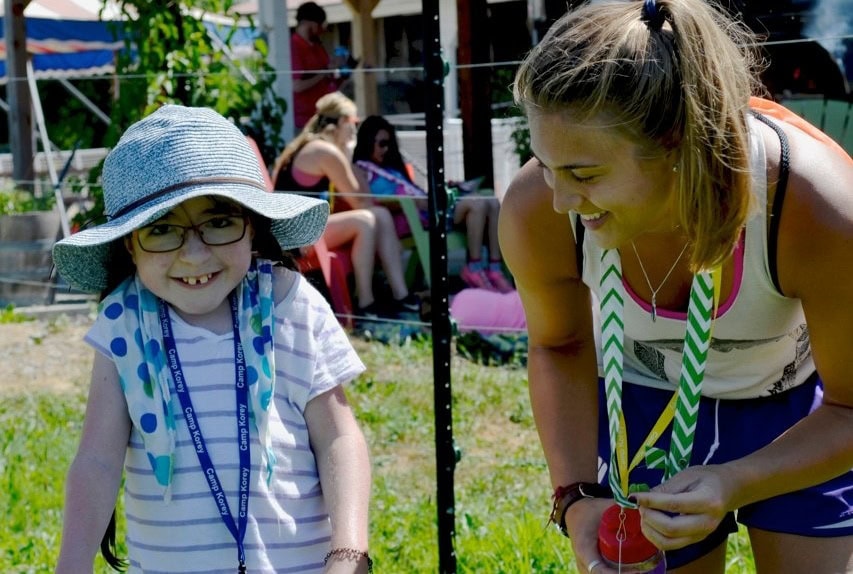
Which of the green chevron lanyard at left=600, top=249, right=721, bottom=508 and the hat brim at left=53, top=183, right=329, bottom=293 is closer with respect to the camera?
the green chevron lanyard at left=600, top=249, right=721, bottom=508

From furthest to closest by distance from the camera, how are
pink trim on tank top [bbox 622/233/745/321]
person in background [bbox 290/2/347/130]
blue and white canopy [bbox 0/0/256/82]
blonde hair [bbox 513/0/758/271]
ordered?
blue and white canopy [bbox 0/0/256/82] → person in background [bbox 290/2/347/130] → pink trim on tank top [bbox 622/233/745/321] → blonde hair [bbox 513/0/758/271]

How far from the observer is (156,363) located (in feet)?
6.91

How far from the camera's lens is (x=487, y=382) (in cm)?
544

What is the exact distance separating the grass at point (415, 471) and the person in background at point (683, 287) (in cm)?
108

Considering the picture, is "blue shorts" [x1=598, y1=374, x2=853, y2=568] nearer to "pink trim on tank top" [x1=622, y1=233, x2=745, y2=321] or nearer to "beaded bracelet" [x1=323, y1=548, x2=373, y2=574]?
"pink trim on tank top" [x1=622, y1=233, x2=745, y2=321]

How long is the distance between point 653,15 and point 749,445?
2.77ft

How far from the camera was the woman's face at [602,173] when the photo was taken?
5.74 feet

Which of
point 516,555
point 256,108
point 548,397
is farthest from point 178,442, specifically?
point 256,108

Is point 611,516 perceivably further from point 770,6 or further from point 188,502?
point 770,6

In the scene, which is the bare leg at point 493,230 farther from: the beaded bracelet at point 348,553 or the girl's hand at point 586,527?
the beaded bracelet at point 348,553

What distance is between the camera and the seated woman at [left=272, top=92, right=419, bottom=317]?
257 inches

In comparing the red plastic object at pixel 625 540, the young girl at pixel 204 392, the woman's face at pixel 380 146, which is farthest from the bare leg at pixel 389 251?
the red plastic object at pixel 625 540

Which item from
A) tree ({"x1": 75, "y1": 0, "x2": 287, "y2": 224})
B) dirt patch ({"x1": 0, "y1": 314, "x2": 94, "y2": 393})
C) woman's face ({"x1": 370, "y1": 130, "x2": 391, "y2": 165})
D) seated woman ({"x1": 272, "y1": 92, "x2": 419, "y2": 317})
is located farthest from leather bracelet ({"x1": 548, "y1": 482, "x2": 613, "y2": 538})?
woman's face ({"x1": 370, "y1": 130, "x2": 391, "y2": 165})

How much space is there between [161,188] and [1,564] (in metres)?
1.87
